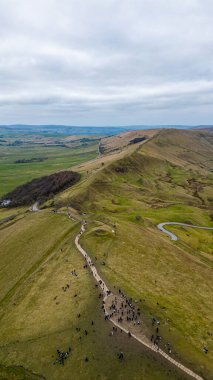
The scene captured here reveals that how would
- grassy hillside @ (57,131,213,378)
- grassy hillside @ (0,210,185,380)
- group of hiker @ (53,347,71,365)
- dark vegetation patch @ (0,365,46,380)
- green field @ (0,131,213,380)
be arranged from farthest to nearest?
grassy hillside @ (57,131,213,378) < group of hiker @ (53,347,71,365) < green field @ (0,131,213,380) < dark vegetation patch @ (0,365,46,380) < grassy hillside @ (0,210,185,380)

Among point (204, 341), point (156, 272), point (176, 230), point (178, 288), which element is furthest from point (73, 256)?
point (176, 230)

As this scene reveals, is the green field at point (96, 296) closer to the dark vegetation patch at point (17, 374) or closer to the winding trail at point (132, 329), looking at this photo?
the dark vegetation patch at point (17, 374)

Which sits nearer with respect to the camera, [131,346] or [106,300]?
[131,346]

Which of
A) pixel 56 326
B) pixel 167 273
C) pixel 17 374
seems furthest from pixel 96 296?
pixel 167 273

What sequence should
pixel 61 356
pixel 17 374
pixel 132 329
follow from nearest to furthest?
pixel 17 374 → pixel 61 356 → pixel 132 329

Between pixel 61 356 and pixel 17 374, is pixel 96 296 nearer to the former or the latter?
pixel 61 356

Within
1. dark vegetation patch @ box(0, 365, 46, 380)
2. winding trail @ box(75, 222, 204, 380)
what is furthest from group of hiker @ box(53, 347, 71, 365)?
winding trail @ box(75, 222, 204, 380)

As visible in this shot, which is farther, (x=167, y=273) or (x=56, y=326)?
(x=167, y=273)

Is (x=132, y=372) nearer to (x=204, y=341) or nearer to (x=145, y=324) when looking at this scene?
(x=145, y=324)

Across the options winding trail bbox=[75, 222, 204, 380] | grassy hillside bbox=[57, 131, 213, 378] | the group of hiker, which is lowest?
grassy hillside bbox=[57, 131, 213, 378]

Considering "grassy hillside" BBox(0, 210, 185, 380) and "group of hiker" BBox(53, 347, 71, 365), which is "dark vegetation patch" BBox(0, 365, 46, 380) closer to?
"grassy hillside" BBox(0, 210, 185, 380)

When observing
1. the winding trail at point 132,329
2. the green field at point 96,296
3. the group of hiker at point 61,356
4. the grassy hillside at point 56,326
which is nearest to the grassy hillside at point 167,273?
the green field at point 96,296
